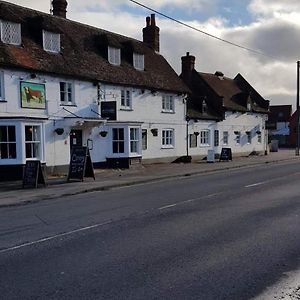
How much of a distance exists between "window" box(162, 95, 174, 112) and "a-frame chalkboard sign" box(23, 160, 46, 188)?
618 inches

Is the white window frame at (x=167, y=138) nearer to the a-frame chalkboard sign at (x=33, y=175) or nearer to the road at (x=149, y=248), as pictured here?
the a-frame chalkboard sign at (x=33, y=175)

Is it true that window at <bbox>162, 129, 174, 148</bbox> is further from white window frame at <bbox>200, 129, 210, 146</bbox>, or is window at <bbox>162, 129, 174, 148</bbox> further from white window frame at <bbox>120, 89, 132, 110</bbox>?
white window frame at <bbox>200, 129, 210, 146</bbox>

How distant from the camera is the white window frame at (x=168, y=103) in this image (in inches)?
1279

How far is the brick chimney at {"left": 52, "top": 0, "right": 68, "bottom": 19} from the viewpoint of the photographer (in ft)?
96.0

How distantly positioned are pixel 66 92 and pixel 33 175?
24.6 feet

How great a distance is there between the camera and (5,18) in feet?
71.4

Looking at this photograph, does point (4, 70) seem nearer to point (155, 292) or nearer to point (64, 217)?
point (64, 217)

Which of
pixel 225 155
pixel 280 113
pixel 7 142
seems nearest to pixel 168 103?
pixel 225 155

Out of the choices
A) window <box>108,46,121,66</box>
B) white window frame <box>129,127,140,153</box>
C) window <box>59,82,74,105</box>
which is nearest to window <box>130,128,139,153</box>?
white window frame <box>129,127,140,153</box>

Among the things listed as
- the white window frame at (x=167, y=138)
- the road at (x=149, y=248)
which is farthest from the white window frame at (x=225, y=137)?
the road at (x=149, y=248)

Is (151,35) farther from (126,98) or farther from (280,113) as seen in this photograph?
(280,113)

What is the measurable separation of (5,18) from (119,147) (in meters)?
9.92

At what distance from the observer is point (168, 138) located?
3316 cm

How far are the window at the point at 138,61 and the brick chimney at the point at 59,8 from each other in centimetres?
547
